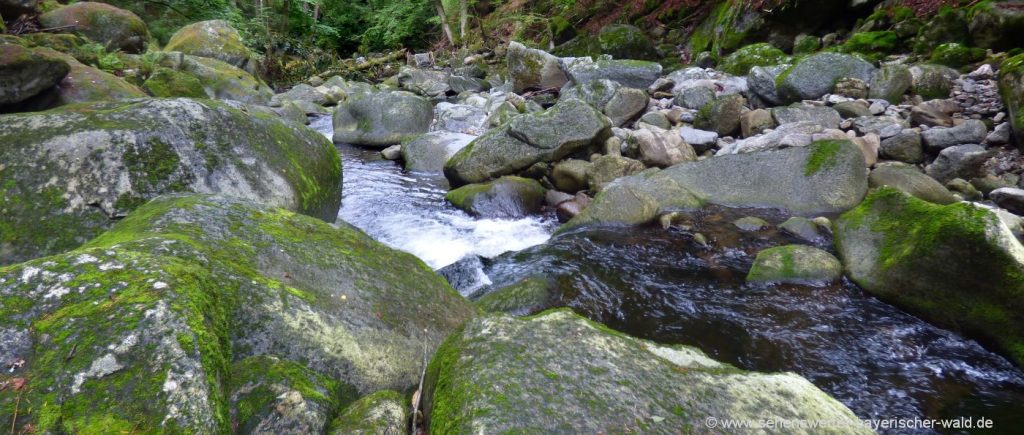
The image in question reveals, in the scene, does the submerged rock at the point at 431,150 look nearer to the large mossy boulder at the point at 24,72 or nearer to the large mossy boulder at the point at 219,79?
the large mossy boulder at the point at 24,72

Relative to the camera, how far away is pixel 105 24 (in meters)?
13.5

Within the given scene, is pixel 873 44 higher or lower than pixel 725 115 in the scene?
higher

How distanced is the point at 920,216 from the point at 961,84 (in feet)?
18.5

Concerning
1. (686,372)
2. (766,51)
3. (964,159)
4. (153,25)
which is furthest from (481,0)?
(686,372)

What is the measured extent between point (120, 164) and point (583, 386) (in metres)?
3.72

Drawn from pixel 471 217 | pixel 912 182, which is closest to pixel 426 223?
pixel 471 217

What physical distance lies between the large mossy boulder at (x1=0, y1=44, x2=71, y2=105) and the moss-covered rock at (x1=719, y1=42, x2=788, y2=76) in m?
12.1

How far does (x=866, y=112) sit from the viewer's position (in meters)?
8.21

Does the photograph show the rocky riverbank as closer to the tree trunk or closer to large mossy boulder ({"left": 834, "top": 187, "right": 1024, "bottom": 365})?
large mossy boulder ({"left": 834, "top": 187, "right": 1024, "bottom": 365})

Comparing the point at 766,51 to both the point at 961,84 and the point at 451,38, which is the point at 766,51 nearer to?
the point at 961,84

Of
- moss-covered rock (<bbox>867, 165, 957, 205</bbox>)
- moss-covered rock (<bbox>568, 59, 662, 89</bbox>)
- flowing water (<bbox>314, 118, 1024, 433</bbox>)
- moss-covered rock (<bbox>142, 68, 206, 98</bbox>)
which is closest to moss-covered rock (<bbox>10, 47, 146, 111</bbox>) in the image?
moss-covered rock (<bbox>142, 68, 206, 98</bbox>)

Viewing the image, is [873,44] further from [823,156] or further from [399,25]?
[399,25]

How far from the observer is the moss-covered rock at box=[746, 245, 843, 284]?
4.81 metres

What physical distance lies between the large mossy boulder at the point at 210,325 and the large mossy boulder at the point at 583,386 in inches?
18.6
